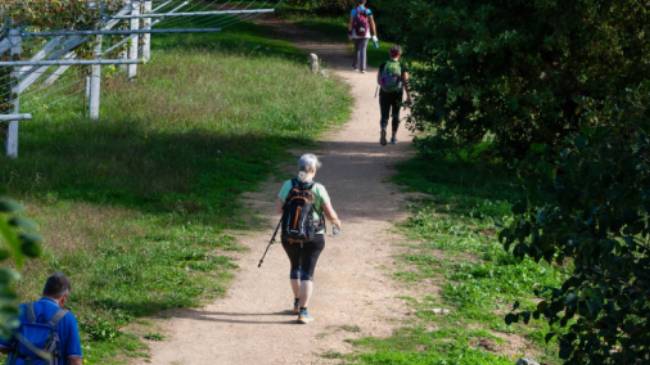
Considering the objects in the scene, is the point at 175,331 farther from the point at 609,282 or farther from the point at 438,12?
the point at 438,12

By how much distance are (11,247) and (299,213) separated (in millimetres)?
7855

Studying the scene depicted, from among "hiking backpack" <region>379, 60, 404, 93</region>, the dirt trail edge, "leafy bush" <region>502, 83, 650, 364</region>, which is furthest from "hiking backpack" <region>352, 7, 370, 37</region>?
"leafy bush" <region>502, 83, 650, 364</region>

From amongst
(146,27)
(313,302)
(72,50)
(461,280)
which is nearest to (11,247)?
(313,302)

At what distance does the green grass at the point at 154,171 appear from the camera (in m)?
10.6

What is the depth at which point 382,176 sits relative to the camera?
17625 mm

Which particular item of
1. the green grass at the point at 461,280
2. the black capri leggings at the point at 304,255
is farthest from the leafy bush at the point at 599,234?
the black capri leggings at the point at 304,255

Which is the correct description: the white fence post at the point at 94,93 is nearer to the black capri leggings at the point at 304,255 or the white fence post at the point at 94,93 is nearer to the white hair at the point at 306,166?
the black capri leggings at the point at 304,255

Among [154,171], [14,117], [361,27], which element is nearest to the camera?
[14,117]

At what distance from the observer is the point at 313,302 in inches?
423

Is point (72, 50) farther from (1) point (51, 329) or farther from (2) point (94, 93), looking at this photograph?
(1) point (51, 329)

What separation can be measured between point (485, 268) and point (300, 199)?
3.29 metres

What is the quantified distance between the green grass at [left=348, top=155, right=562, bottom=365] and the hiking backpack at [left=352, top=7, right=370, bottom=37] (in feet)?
35.3

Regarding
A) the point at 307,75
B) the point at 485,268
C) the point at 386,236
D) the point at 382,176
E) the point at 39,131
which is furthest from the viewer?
the point at 307,75

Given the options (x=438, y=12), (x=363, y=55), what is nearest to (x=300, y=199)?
(x=438, y=12)
